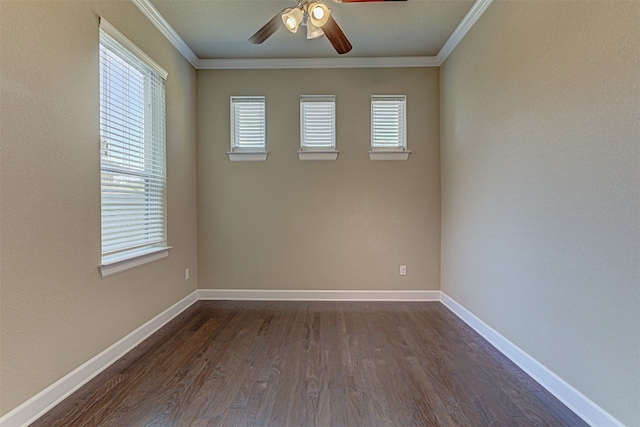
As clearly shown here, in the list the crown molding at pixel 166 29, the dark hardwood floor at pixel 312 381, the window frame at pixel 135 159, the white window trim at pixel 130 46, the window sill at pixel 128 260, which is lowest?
the dark hardwood floor at pixel 312 381

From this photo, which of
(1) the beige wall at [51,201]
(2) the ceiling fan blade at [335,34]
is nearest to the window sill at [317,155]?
(2) the ceiling fan blade at [335,34]

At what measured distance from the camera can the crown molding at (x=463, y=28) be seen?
2.55 metres

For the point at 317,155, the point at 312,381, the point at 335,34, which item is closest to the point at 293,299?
the point at 312,381

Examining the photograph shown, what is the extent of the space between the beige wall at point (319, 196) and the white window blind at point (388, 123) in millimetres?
90

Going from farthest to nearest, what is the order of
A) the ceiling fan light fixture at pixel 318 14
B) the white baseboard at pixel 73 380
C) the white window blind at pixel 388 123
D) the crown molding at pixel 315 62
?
the white window blind at pixel 388 123 < the crown molding at pixel 315 62 < the ceiling fan light fixture at pixel 318 14 < the white baseboard at pixel 73 380

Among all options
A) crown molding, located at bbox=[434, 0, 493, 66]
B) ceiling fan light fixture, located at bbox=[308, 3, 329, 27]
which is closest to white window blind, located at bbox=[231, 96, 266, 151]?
ceiling fan light fixture, located at bbox=[308, 3, 329, 27]

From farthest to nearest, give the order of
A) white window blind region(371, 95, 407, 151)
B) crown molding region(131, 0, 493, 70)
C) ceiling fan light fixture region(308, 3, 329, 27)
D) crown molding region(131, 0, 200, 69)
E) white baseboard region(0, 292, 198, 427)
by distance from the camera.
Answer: white window blind region(371, 95, 407, 151) < crown molding region(131, 0, 493, 70) < crown molding region(131, 0, 200, 69) < ceiling fan light fixture region(308, 3, 329, 27) < white baseboard region(0, 292, 198, 427)

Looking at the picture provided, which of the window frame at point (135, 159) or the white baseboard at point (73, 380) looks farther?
the window frame at point (135, 159)

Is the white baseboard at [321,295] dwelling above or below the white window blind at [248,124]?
below

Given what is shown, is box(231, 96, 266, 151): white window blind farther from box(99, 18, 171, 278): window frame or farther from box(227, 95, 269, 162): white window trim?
box(99, 18, 171, 278): window frame

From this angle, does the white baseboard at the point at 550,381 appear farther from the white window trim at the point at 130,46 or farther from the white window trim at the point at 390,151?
the white window trim at the point at 130,46

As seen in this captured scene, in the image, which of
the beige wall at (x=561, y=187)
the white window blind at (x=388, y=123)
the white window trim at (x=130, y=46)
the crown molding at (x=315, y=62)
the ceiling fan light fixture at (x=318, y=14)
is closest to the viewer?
the beige wall at (x=561, y=187)

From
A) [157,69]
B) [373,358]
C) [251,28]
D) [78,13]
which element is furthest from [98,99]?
[373,358]

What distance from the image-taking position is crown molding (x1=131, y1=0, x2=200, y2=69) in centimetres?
253
